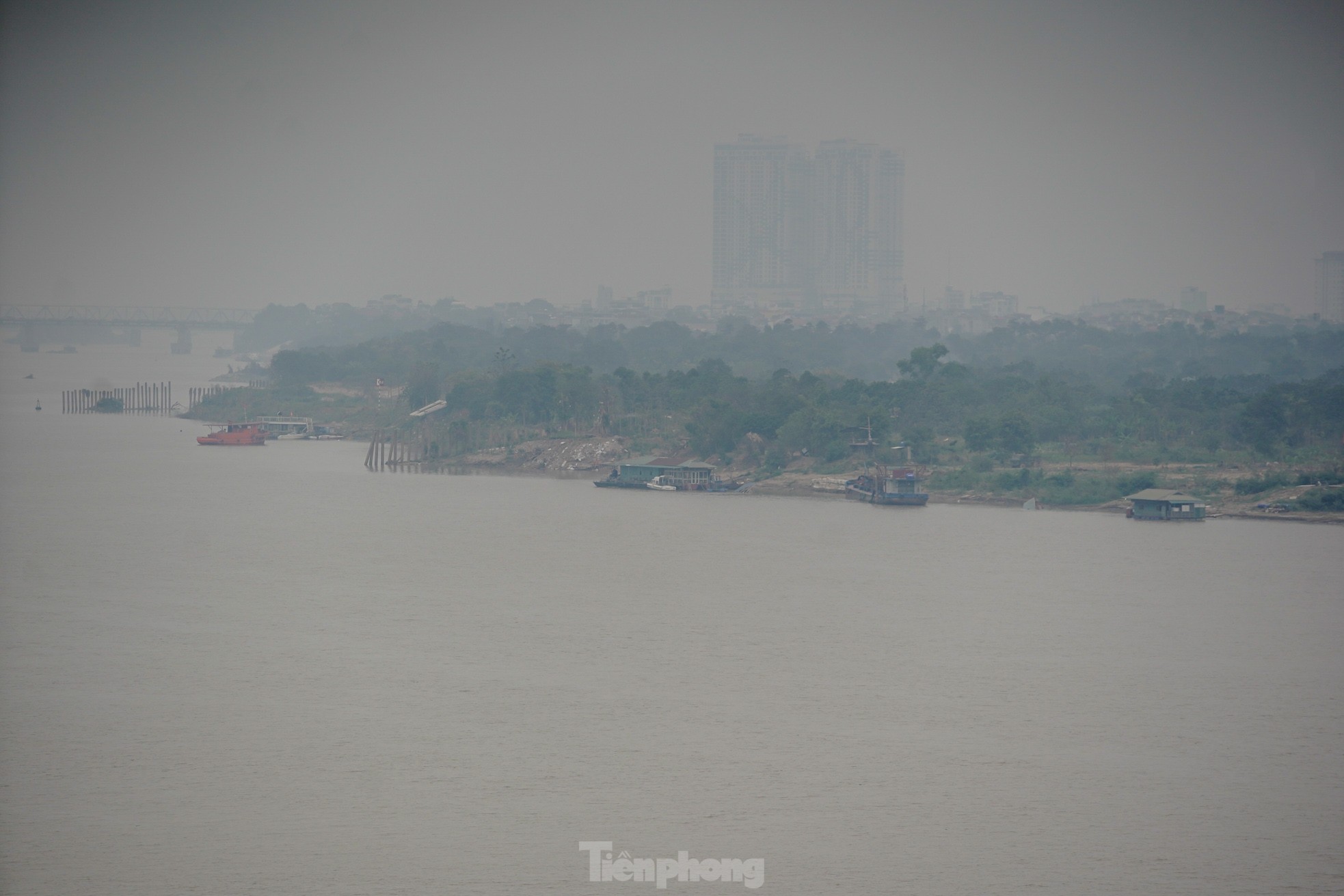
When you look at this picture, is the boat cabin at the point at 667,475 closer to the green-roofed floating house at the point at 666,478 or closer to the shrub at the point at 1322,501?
the green-roofed floating house at the point at 666,478

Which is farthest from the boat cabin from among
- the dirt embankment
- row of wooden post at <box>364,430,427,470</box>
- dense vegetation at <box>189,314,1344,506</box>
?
row of wooden post at <box>364,430,427,470</box>

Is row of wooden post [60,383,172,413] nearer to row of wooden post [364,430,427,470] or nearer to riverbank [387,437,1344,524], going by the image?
row of wooden post [364,430,427,470]

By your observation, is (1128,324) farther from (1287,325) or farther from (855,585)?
(855,585)

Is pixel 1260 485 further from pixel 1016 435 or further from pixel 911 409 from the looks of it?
pixel 911 409

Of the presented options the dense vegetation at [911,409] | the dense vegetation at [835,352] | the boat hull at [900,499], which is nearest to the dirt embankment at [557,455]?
the dense vegetation at [911,409]

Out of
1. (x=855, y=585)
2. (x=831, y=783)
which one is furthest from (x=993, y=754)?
(x=855, y=585)

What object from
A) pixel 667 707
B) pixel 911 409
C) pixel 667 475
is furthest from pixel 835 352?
pixel 667 707
